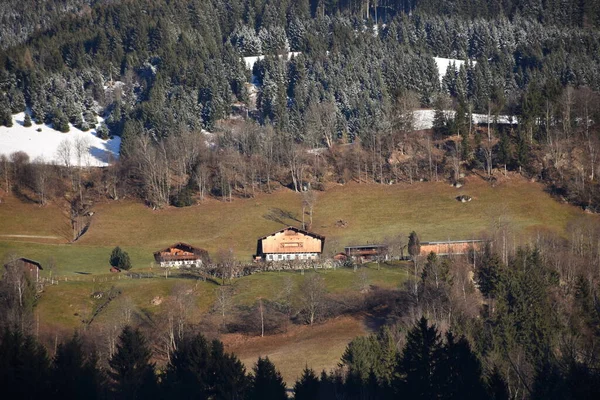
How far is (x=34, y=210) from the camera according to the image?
412 feet

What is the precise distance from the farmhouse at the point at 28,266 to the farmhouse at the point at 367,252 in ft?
125

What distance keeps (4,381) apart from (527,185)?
89115 mm

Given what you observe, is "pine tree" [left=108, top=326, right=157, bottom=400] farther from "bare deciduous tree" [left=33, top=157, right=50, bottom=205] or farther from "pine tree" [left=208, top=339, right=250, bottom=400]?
"bare deciduous tree" [left=33, top=157, right=50, bottom=205]

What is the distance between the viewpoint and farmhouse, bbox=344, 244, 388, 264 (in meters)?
102

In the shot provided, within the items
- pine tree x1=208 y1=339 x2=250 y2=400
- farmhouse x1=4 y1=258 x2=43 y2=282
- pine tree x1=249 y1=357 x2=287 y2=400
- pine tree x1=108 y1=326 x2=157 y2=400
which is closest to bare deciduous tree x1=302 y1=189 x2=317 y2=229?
farmhouse x1=4 y1=258 x2=43 y2=282

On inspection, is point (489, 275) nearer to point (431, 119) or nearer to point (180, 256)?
point (180, 256)

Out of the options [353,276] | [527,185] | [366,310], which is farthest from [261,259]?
[527,185]

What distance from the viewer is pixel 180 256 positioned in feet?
348

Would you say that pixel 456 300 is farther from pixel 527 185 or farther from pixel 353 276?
pixel 527 185

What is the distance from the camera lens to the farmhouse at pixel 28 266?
87.9 m

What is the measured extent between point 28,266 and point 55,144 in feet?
217

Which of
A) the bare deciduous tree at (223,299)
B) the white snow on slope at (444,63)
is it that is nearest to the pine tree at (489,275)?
the bare deciduous tree at (223,299)

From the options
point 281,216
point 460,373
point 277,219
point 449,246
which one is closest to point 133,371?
point 460,373

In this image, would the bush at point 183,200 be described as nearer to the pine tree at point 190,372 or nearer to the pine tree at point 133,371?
the pine tree at point 133,371
